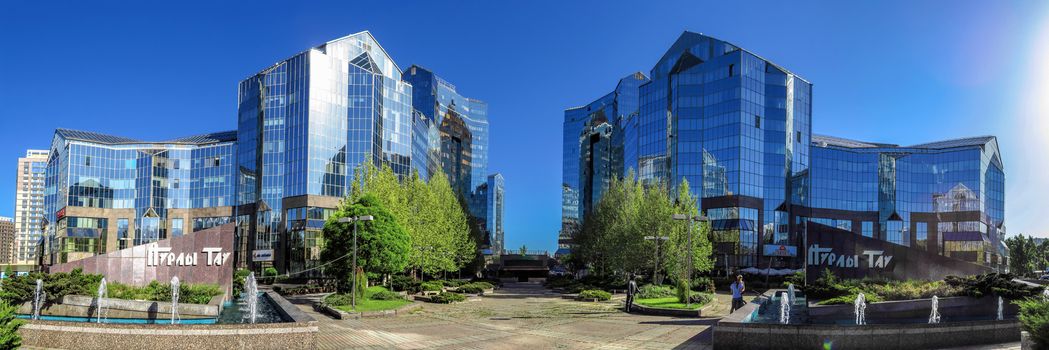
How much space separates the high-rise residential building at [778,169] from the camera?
85.1 meters

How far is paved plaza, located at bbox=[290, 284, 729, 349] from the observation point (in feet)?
59.2

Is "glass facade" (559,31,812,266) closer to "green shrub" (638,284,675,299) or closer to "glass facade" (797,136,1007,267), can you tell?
"glass facade" (797,136,1007,267)

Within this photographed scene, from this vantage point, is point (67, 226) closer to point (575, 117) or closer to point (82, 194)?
point (82, 194)

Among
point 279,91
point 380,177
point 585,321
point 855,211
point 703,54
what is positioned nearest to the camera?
point 585,321

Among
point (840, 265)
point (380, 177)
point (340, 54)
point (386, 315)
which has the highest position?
point (340, 54)

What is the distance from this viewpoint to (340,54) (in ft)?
277

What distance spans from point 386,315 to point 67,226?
85105 mm

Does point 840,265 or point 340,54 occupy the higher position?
point 340,54

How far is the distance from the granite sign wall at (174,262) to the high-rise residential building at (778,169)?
61.9m

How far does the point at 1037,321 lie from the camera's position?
12047mm

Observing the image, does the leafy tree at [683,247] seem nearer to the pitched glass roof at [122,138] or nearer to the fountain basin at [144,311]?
the fountain basin at [144,311]

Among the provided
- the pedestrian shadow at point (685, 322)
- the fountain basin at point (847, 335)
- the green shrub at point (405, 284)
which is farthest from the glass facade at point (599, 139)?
the fountain basin at point (847, 335)

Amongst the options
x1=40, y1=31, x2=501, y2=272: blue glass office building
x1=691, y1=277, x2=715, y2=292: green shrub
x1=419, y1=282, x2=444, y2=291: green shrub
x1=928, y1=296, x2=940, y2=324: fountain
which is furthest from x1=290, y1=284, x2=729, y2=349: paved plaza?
x1=40, y1=31, x2=501, y2=272: blue glass office building

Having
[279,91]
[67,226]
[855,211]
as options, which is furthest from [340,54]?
[855,211]
